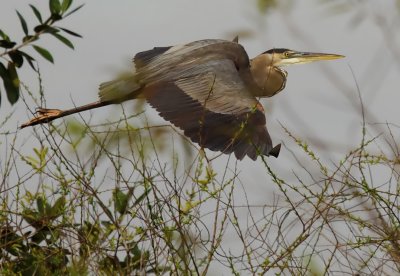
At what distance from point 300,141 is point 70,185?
88cm

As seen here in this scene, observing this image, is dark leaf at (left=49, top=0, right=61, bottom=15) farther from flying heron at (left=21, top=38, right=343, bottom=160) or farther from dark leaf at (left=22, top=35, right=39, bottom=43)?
flying heron at (left=21, top=38, right=343, bottom=160)

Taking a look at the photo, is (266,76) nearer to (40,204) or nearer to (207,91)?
(207,91)

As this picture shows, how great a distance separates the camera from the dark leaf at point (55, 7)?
3906 mm

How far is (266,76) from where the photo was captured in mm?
6590

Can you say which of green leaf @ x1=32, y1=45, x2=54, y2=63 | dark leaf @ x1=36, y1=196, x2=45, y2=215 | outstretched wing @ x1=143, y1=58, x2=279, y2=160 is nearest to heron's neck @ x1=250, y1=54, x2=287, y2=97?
outstretched wing @ x1=143, y1=58, x2=279, y2=160

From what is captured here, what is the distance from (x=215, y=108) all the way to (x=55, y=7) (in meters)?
1.38

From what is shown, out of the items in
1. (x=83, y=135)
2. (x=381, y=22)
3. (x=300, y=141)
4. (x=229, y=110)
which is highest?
(x=229, y=110)

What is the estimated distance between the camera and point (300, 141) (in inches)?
139

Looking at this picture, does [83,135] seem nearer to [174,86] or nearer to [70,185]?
[70,185]

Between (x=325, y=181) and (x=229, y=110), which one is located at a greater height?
(x=229, y=110)

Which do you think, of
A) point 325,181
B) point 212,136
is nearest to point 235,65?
point 212,136

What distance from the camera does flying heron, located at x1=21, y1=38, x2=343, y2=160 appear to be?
4.54 m

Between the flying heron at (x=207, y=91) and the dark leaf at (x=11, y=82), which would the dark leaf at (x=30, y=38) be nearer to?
the dark leaf at (x=11, y=82)

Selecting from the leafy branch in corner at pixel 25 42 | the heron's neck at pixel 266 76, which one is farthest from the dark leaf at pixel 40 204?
the heron's neck at pixel 266 76
